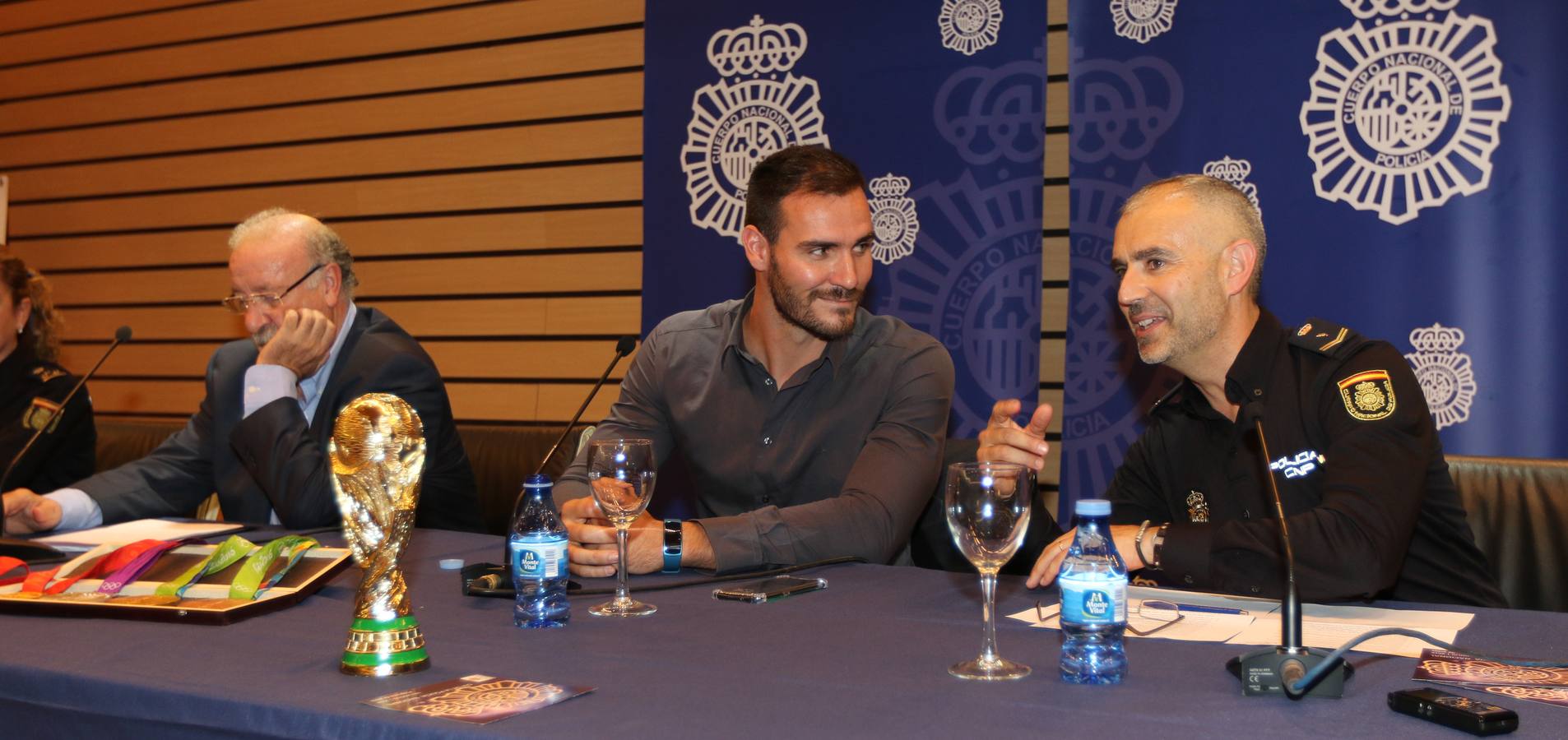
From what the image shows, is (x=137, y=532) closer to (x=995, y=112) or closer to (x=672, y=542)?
(x=672, y=542)

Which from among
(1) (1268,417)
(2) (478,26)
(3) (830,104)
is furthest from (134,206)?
(1) (1268,417)

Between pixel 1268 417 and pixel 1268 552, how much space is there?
406 millimetres

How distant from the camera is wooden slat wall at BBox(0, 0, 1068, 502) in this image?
4562 millimetres

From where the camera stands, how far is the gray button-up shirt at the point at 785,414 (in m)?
2.37

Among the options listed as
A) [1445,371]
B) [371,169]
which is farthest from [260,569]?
[371,169]

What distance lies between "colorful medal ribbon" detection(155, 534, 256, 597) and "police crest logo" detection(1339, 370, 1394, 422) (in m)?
1.67

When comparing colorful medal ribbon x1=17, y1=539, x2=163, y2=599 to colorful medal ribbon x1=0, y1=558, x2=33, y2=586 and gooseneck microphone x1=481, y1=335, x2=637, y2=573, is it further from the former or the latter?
gooseneck microphone x1=481, y1=335, x2=637, y2=573

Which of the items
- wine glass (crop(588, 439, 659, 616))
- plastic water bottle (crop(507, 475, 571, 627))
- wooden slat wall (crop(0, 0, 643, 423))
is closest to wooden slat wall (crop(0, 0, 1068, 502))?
wooden slat wall (crop(0, 0, 643, 423))

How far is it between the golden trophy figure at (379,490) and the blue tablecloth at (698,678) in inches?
3.6

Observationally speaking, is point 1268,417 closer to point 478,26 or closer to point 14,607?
point 14,607

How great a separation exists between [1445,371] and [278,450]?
2679mm

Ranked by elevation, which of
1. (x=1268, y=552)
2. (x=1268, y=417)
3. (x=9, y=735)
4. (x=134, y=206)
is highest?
(x=134, y=206)

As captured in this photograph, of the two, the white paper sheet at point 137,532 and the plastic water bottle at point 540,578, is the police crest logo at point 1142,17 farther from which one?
the white paper sheet at point 137,532

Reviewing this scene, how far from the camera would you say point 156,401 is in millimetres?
5418
